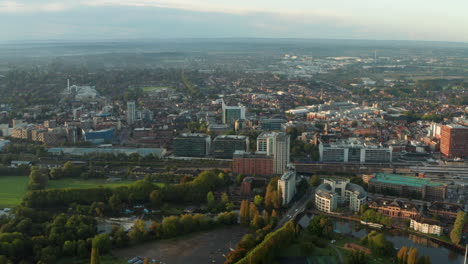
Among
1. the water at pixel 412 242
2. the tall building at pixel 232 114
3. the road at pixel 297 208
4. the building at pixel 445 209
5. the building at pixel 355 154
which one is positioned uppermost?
the tall building at pixel 232 114

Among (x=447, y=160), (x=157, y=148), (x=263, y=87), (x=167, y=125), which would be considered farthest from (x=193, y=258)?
(x=263, y=87)

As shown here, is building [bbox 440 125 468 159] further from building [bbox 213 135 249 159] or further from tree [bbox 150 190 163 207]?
tree [bbox 150 190 163 207]

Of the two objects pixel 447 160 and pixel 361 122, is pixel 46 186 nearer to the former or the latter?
pixel 447 160

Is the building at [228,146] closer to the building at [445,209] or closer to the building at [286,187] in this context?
the building at [286,187]

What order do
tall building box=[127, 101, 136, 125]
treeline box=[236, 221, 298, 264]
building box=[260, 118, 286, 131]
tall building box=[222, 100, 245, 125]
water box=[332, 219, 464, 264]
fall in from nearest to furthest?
treeline box=[236, 221, 298, 264] → water box=[332, 219, 464, 264] → building box=[260, 118, 286, 131] → tall building box=[222, 100, 245, 125] → tall building box=[127, 101, 136, 125]

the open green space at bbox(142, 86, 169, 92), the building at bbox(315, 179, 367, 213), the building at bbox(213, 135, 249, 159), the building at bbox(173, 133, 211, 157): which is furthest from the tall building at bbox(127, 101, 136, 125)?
the open green space at bbox(142, 86, 169, 92)

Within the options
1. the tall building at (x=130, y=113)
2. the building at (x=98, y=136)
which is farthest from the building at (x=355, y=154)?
the tall building at (x=130, y=113)

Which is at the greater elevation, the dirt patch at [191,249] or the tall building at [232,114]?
the tall building at [232,114]
